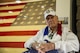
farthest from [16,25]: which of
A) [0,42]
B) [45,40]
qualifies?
[45,40]

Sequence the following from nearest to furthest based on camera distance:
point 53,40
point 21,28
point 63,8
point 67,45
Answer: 1. point 67,45
2. point 53,40
3. point 63,8
4. point 21,28

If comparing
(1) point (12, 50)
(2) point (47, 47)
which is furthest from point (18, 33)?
(2) point (47, 47)

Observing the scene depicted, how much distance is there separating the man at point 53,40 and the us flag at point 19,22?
4.64ft

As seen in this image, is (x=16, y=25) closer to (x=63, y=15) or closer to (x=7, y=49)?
(x=7, y=49)

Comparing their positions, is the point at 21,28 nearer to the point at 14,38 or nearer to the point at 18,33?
the point at 18,33

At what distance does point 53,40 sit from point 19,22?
76.3 inches

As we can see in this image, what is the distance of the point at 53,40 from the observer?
2.32 m

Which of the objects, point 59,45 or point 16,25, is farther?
point 16,25

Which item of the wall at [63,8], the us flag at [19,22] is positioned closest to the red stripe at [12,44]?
the us flag at [19,22]

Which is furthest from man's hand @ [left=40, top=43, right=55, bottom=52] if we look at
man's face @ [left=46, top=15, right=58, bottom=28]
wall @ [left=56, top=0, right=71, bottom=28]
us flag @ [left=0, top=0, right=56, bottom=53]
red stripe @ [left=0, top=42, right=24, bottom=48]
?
red stripe @ [left=0, top=42, right=24, bottom=48]

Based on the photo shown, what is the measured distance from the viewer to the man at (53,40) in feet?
7.01

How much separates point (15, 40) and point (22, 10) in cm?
65

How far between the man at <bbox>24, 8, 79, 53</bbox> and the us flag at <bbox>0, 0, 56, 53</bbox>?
1.42 meters

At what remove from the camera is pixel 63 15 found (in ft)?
10.9
